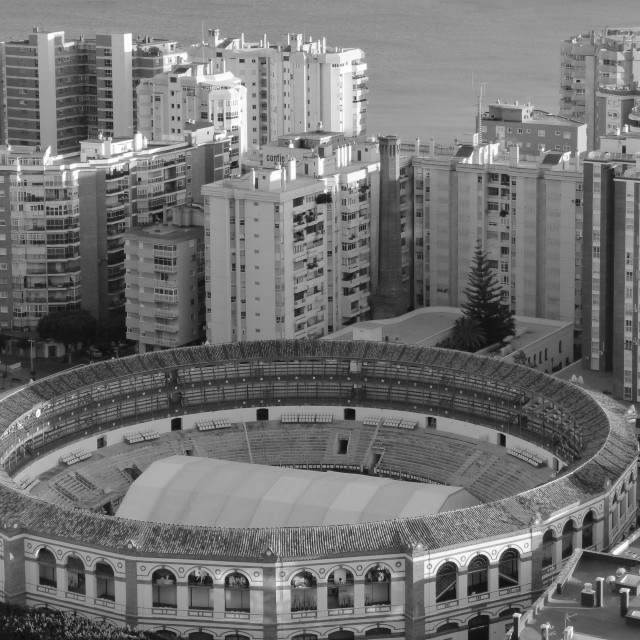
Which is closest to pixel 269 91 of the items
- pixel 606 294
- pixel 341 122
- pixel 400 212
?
pixel 341 122

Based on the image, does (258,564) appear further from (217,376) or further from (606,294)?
(606,294)

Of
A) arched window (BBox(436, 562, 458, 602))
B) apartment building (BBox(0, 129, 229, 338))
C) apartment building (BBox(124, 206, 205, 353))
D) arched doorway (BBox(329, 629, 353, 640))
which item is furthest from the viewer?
apartment building (BBox(0, 129, 229, 338))

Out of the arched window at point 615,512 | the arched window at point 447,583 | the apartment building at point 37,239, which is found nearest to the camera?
the arched window at point 447,583

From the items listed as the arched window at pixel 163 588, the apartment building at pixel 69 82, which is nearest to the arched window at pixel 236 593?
the arched window at pixel 163 588

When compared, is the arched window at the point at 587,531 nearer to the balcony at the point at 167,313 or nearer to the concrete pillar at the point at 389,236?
the concrete pillar at the point at 389,236

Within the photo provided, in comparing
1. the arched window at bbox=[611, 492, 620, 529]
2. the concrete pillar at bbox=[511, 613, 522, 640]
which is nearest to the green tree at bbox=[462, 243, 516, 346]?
the arched window at bbox=[611, 492, 620, 529]

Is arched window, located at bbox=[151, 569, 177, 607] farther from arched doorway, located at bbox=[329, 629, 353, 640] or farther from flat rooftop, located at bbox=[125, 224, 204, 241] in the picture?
flat rooftop, located at bbox=[125, 224, 204, 241]
